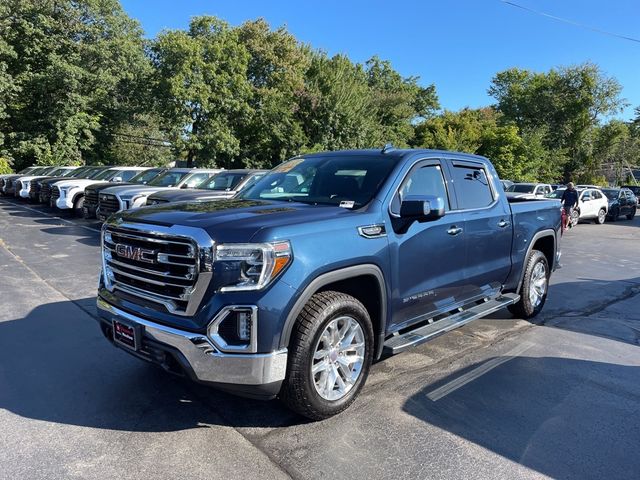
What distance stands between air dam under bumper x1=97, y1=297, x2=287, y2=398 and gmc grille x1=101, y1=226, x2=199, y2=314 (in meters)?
0.21

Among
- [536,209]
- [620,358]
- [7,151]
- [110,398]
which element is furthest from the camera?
[7,151]

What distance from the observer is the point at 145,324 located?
3158 mm

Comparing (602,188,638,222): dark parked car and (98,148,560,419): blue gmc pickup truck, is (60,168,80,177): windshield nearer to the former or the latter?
(98,148,560,419): blue gmc pickup truck

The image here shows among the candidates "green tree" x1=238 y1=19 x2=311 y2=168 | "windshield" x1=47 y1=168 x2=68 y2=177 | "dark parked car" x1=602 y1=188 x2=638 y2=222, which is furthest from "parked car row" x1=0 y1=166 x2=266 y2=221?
"dark parked car" x1=602 y1=188 x2=638 y2=222

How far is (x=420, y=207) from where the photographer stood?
142 inches

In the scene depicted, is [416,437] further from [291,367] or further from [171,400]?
[171,400]

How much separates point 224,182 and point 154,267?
376 inches

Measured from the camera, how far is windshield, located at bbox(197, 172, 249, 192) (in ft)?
40.2

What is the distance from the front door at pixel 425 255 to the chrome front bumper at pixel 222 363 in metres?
1.24

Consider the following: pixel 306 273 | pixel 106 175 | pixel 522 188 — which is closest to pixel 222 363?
pixel 306 273

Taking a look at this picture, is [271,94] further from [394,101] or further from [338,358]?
[338,358]

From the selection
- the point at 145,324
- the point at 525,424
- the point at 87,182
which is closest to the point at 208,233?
the point at 145,324

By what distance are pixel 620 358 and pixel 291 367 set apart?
372 cm

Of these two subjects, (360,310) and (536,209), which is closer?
(360,310)
